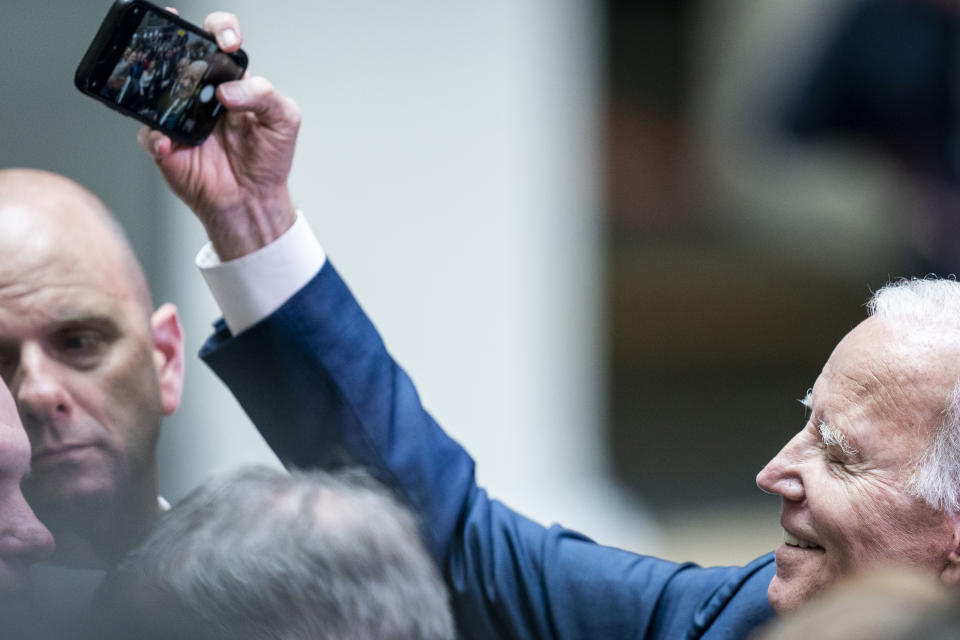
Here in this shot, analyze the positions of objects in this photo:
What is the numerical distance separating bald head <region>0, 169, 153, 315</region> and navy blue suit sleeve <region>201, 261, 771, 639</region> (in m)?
0.17

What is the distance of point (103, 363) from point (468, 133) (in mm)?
2611

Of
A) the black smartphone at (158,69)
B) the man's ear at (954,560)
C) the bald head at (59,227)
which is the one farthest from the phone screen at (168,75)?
the man's ear at (954,560)

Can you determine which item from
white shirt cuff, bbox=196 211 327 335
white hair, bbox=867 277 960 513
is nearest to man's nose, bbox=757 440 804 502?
white hair, bbox=867 277 960 513

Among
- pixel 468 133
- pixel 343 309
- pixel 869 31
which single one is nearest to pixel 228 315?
pixel 343 309

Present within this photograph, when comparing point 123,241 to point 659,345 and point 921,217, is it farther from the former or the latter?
point 659,345

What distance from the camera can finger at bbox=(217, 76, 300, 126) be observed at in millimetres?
1368

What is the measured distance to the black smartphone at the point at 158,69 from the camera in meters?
1.27

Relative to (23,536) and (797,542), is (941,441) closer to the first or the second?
(797,542)

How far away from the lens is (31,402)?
1233 millimetres

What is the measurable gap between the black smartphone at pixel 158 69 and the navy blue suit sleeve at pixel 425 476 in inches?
9.6

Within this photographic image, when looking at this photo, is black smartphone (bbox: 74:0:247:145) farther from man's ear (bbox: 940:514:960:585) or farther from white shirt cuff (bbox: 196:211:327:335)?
man's ear (bbox: 940:514:960:585)

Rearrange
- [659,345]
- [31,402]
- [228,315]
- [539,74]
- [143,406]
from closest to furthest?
[31,402] < [143,406] < [228,315] < [539,74] < [659,345]

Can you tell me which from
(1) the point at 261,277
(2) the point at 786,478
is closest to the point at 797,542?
(2) the point at 786,478

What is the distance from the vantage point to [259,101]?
1388 millimetres
